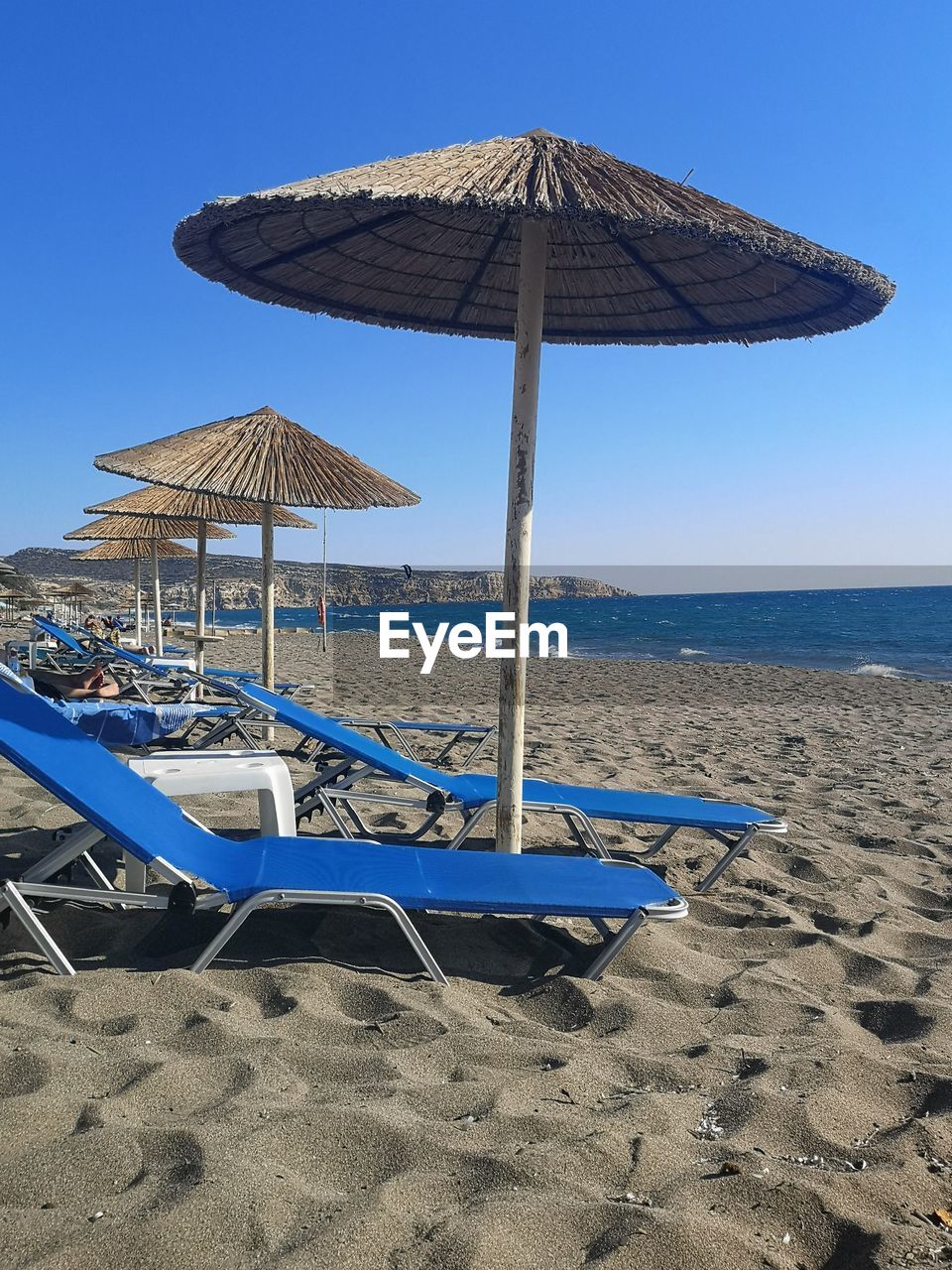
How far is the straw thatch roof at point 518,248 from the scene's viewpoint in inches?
108

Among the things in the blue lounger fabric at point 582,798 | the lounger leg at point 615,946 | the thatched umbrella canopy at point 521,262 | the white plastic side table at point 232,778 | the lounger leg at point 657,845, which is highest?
the thatched umbrella canopy at point 521,262

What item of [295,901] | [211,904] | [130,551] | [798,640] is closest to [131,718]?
[211,904]

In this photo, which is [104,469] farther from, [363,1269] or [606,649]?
[606,649]

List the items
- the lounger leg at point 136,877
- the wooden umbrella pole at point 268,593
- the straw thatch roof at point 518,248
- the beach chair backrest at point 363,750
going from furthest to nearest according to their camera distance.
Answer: the wooden umbrella pole at point 268,593, the beach chair backrest at point 363,750, the lounger leg at point 136,877, the straw thatch roof at point 518,248

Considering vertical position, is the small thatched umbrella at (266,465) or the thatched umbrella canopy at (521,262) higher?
the thatched umbrella canopy at (521,262)

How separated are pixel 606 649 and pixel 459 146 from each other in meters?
25.3

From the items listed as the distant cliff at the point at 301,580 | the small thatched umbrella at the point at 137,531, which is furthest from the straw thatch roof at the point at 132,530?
the distant cliff at the point at 301,580

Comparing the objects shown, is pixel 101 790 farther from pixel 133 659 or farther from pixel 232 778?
pixel 133 659

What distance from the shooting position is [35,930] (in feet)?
8.60

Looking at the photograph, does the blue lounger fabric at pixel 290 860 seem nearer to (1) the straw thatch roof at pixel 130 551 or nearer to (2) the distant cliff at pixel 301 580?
(1) the straw thatch roof at pixel 130 551

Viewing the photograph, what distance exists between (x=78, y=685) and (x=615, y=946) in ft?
23.5

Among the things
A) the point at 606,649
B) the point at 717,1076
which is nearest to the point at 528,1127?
the point at 717,1076

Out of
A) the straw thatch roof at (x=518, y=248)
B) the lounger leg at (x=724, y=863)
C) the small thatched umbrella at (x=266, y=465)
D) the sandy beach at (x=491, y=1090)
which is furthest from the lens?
the small thatched umbrella at (x=266, y=465)

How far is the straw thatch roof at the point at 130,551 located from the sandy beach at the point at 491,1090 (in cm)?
1459
